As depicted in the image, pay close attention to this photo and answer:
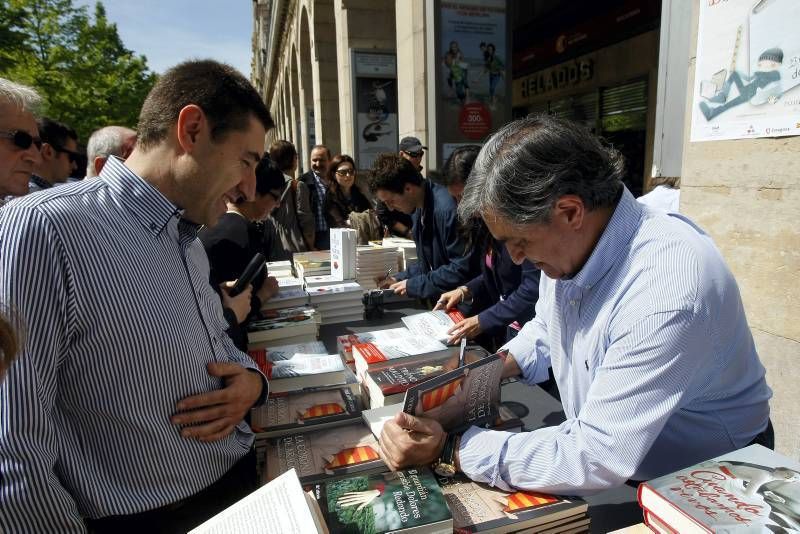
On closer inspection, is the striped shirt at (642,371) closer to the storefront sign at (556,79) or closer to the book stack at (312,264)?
the book stack at (312,264)

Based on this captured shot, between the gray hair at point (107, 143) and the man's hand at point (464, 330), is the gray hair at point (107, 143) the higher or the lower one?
the higher one

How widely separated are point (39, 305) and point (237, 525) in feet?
1.87

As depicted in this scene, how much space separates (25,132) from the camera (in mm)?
2307

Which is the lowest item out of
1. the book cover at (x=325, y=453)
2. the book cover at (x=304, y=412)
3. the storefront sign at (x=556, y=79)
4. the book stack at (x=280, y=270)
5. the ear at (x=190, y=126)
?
the book cover at (x=325, y=453)

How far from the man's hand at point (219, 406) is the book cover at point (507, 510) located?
0.58 metres

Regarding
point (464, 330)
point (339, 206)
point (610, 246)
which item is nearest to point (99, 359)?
point (610, 246)

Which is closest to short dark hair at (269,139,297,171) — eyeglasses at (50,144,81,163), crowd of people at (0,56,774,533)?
eyeglasses at (50,144,81,163)

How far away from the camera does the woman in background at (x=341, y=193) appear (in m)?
5.55

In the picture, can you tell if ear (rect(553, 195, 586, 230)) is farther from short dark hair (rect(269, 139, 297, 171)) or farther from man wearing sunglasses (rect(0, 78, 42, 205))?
short dark hair (rect(269, 139, 297, 171))

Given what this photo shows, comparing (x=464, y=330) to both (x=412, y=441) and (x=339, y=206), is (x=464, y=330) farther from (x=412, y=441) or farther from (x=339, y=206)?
(x=339, y=206)

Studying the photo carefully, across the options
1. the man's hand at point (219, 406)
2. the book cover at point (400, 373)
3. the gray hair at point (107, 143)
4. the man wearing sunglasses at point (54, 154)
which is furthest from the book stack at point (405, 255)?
the man wearing sunglasses at point (54, 154)

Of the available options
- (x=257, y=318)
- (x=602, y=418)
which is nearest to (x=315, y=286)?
(x=257, y=318)

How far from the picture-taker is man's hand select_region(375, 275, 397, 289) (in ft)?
10.4

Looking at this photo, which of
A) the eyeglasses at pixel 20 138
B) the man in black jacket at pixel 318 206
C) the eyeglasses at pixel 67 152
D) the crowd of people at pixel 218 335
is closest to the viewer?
the crowd of people at pixel 218 335
